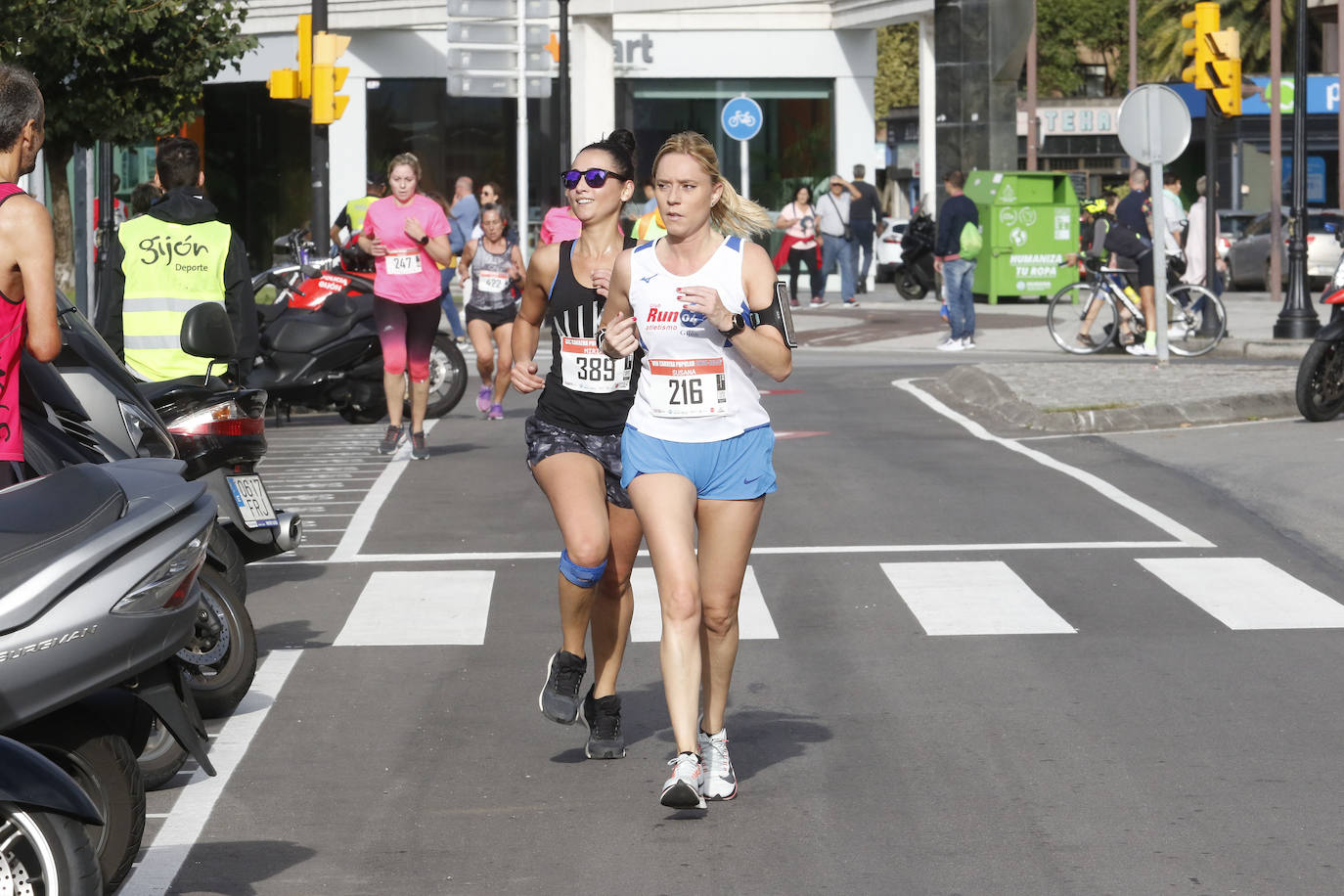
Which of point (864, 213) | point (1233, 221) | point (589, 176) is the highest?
point (1233, 221)

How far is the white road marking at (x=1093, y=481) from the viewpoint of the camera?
11.0 m

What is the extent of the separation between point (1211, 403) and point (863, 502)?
522 centimetres

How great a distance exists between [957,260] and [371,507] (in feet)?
42.7

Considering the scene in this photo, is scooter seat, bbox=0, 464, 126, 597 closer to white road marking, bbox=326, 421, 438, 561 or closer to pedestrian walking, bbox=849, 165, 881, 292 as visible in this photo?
white road marking, bbox=326, 421, 438, 561

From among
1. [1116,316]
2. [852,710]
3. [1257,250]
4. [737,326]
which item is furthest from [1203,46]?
[737,326]

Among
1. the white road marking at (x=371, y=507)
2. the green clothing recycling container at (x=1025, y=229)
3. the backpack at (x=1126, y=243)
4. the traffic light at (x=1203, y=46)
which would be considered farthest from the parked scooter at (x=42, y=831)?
the green clothing recycling container at (x=1025, y=229)

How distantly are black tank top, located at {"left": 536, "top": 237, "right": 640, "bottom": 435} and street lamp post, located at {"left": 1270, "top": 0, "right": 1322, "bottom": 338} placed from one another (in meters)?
17.9

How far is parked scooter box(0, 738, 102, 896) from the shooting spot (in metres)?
4.08

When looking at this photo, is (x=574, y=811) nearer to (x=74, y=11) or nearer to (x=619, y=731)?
(x=619, y=731)

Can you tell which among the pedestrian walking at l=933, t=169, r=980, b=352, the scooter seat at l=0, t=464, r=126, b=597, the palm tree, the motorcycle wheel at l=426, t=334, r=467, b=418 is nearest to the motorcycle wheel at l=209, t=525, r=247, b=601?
the scooter seat at l=0, t=464, r=126, b=597

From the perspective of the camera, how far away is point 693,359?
5.97 meters

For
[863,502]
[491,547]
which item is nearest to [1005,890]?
[491,547]

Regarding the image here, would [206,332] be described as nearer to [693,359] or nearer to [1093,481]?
[693,359]

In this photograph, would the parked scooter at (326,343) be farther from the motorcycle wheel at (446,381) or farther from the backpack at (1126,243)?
the backpack at (1126,243)
